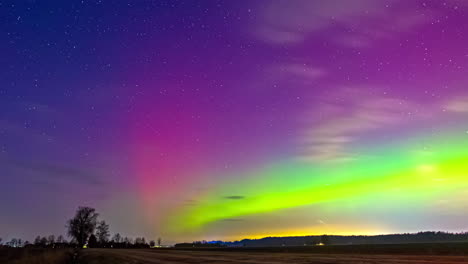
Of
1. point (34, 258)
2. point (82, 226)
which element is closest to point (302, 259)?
point (34, 258)

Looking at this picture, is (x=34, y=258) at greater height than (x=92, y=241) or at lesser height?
greater

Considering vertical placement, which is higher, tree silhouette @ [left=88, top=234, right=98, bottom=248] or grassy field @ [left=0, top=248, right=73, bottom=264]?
grassy field @ [left=0, top=248, right=73, bottom=264]

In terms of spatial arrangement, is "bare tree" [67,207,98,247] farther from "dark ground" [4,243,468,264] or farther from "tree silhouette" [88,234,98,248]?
"dark ground" [4,243,468,264]

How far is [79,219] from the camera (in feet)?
529

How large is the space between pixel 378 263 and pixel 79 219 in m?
157

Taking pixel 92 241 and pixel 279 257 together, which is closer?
pixel 279 257

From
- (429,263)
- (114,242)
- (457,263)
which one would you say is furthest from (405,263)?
(114,242)

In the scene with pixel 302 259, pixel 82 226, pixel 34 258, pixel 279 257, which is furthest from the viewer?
pixel 82 226

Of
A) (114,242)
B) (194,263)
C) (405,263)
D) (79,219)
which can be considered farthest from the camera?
(114,242)

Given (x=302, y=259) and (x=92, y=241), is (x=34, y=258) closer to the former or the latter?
(x=302, y=259)

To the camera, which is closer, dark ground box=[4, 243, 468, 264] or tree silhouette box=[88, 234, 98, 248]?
dark ground box=[4, 243, 468, 264]

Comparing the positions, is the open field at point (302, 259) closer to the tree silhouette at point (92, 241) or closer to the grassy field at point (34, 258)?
the grassy field at point (34, 258)

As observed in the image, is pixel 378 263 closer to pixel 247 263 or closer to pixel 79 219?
pixel 247 263

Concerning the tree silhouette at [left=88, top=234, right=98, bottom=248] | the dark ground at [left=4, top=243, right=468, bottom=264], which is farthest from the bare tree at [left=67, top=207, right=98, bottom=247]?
the dark ground at [left=4, top=243, right=468, bottom=264]
